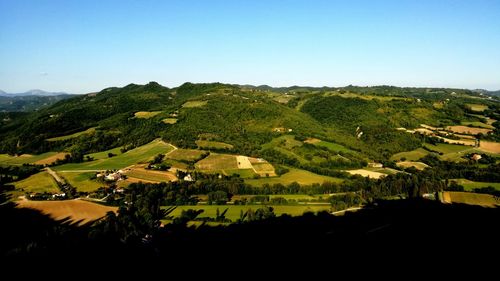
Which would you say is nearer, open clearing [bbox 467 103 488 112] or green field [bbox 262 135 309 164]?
green field [bbox 262 135 309 164]

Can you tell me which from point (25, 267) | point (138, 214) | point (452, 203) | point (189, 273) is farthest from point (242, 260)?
point (452, 203)

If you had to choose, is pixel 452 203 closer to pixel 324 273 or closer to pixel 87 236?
pixel 324 273

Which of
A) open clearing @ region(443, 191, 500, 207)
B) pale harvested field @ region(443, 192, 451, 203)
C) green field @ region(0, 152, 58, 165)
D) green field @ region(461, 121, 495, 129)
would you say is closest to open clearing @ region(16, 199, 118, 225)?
green field @ region(0, 152, 58, 165)

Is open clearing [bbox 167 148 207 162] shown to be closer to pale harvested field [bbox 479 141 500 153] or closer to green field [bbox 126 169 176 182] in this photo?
green field [bbox 126 169 176 182]

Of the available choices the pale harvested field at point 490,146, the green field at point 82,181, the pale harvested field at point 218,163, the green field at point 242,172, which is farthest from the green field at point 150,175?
the pale harvested field at point 490,146

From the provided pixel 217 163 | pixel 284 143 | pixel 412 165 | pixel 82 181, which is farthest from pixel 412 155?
pixel 82 181

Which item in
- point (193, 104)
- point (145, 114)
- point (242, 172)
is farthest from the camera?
point (193, 104)

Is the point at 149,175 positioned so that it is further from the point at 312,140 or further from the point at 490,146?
the point at 490,146
